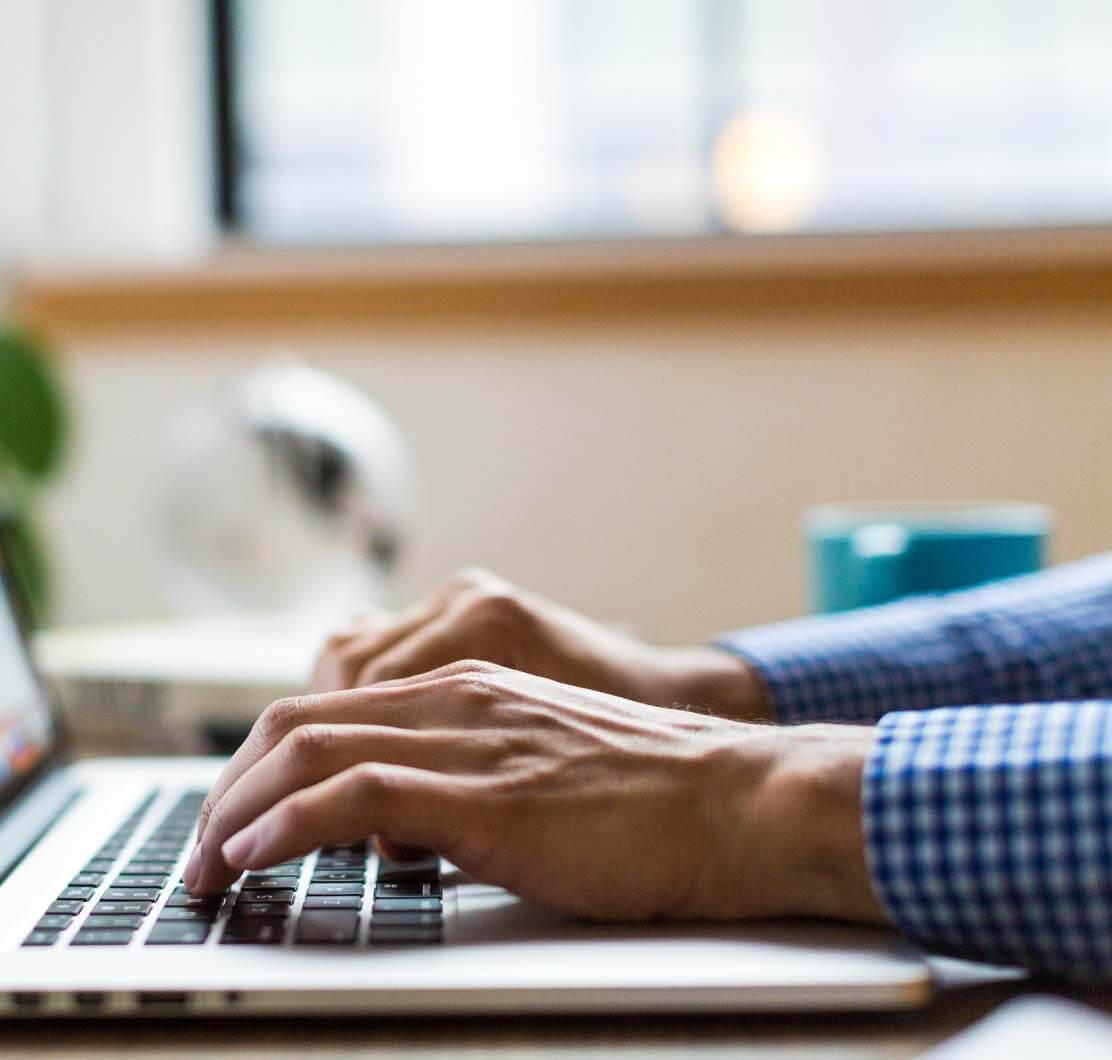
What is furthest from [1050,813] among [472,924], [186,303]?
[186,303]

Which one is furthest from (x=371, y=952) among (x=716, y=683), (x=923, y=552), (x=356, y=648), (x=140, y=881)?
(x=923, y=552)

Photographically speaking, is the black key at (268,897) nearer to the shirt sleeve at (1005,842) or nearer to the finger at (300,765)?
the finger at (300,765)

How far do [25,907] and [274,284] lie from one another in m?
1.17

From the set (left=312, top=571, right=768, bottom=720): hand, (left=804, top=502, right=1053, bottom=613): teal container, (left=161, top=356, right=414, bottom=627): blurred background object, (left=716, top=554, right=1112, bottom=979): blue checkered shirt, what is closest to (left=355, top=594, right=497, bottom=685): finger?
(left=312, top=571, right=768, bottom=720): hand

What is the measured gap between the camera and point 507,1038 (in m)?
0.35

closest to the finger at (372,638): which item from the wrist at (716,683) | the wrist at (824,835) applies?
the wrist at (716,683)

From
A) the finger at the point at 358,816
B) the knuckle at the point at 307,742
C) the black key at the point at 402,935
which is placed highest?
the knuckle at the point at 307,742

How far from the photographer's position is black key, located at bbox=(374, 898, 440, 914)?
419 millimetres

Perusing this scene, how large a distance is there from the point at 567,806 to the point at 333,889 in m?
0.09

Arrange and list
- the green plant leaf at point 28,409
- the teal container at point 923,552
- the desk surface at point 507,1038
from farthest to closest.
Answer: the green plant leaf at point 28,409, the teal container at point 923,552, the desk surface at point 507,1038

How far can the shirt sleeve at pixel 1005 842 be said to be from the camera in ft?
1.28

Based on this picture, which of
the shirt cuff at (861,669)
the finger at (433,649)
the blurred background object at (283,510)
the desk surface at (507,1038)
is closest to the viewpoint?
the desk surface at (507,1038)

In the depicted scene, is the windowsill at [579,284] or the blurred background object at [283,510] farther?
the windowsill at [579,284]

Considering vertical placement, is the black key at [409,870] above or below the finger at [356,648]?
below
